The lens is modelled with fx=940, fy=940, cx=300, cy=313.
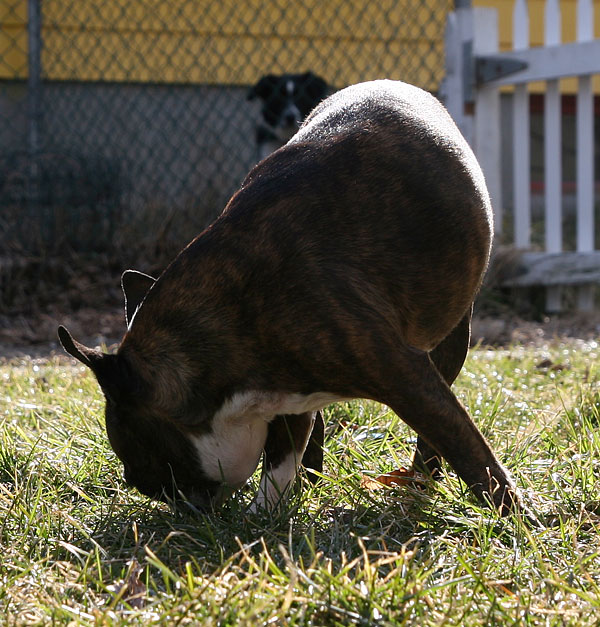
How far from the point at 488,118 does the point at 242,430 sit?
5387 mm

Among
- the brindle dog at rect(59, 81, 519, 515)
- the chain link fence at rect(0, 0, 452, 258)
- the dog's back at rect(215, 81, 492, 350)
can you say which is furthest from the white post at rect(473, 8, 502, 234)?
the brindle dog at rect(59, 81, 519, 515)

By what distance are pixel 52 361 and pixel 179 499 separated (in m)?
2.71

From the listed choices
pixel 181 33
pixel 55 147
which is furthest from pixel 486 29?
pixel 55 147

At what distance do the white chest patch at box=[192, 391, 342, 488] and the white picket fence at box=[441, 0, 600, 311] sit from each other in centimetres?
483

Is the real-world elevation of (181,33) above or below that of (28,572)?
above

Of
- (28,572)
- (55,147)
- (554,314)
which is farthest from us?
(55,147)

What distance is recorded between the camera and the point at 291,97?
870cm

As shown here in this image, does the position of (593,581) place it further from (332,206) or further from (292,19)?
(292,19)

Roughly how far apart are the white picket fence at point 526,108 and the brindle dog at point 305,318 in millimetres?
4393

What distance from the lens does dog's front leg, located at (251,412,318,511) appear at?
2.76 metres

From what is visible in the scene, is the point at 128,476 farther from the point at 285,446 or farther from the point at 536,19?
the point at 536,19

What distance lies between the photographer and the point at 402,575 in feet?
6.49

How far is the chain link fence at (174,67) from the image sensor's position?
28.7 feet

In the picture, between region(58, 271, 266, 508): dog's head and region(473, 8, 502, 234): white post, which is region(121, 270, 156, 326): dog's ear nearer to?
region(58, 271, 266, 508): dog's head
